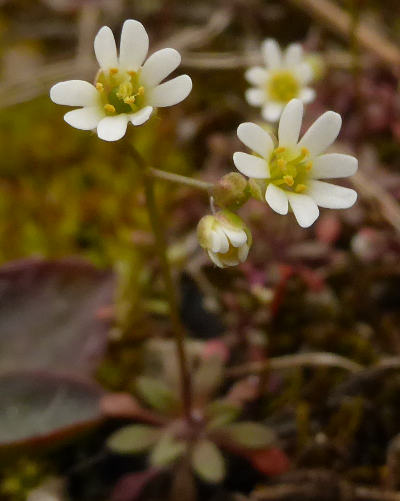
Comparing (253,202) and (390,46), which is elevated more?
(390,46)

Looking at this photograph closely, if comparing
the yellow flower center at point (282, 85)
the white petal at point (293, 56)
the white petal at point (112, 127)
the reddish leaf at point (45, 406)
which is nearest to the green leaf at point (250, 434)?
the reddish leaf at point (45, 406)

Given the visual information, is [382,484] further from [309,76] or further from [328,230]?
[309,76]

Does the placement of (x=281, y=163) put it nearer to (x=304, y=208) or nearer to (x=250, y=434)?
(x=304, y=208)

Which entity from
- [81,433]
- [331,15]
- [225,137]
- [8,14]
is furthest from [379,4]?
[81,433]

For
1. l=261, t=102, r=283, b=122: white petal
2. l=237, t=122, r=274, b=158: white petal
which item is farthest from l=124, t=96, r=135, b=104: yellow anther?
l=261, t=102, r=283, b=122: white petal

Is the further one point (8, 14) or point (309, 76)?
point (8, 14)

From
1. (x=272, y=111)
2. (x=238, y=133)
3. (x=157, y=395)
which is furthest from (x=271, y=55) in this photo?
(x=157, y=395)

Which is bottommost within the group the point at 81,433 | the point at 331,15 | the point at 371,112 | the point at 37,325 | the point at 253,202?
the point at 81,433
